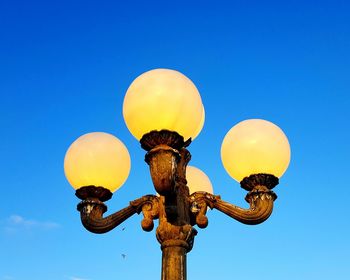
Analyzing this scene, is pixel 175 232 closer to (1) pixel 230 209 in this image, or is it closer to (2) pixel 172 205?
(2) pixel 172 205

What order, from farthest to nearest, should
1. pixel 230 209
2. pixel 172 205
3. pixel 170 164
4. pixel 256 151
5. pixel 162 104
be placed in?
pixel 256 151 → pixel 230 209 → pixel 172 205 → pixel 162 104 → pixel 170 164

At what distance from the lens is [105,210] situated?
4973 millimetres

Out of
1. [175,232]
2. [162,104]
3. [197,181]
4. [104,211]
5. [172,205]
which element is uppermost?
[197,181]

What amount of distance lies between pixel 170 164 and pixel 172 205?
0.45m

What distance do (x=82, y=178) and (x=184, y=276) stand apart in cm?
131

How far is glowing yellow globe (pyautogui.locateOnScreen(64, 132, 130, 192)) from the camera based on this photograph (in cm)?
500

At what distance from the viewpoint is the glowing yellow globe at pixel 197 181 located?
6.17m

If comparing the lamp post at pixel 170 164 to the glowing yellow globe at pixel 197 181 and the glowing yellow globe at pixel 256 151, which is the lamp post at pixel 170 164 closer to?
the glowing yellow globe at pixel 256 151

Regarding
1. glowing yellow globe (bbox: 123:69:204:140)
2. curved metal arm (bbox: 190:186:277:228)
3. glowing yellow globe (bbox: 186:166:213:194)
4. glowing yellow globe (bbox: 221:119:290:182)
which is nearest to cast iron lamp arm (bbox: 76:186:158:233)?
curved metal arm (bbox: 190:186:277:228)

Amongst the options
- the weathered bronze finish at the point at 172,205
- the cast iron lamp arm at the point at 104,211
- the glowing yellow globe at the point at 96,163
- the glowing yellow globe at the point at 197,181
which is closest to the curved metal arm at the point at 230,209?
the weathered bronze finish at the point at 172,205

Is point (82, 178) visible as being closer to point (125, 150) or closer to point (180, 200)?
point (125, 150)

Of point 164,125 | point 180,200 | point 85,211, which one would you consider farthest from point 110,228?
point 164,125

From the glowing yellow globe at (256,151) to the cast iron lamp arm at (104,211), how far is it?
791mm

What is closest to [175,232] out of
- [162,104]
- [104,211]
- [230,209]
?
[230,209]
